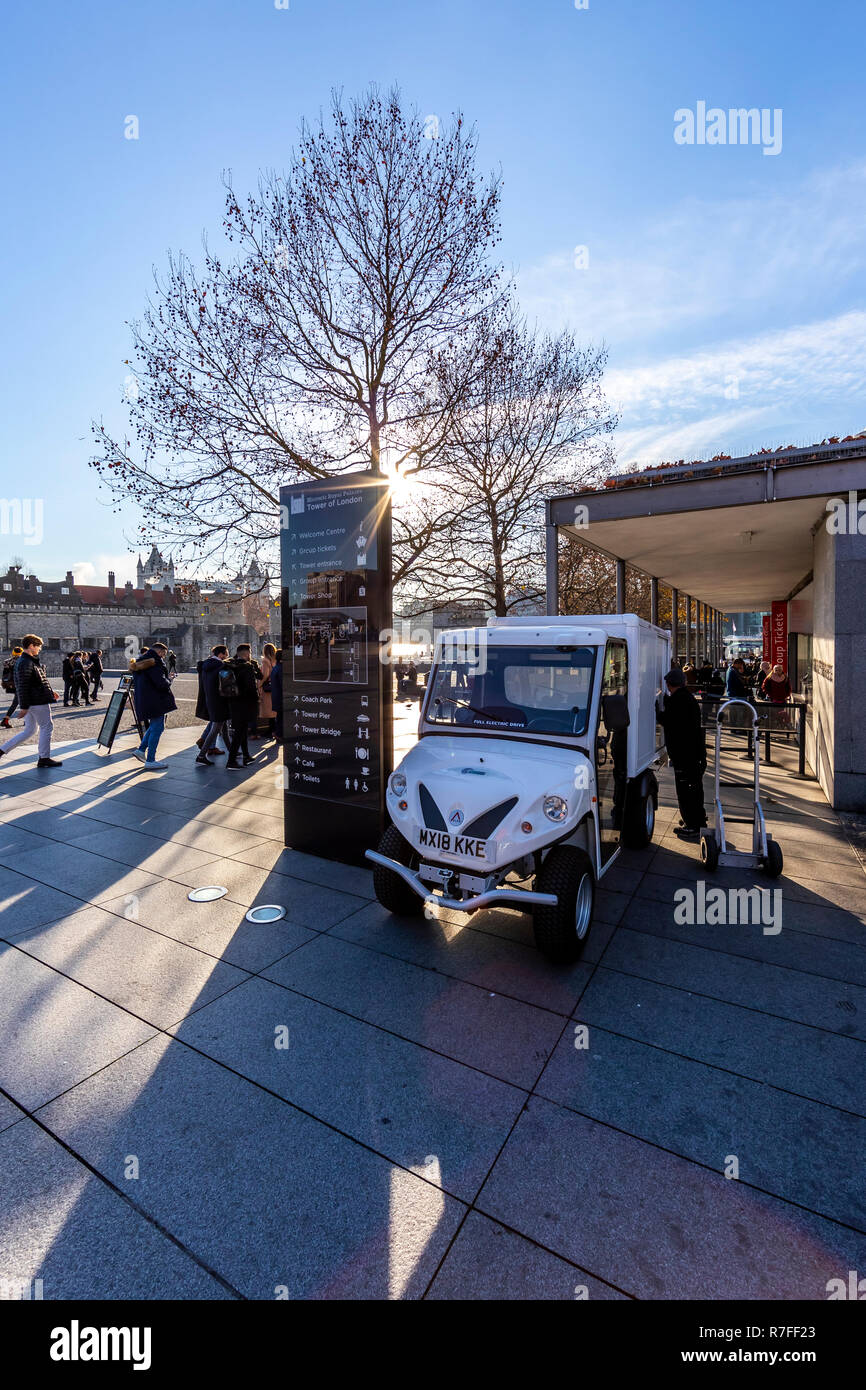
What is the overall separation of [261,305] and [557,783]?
41.2 feet

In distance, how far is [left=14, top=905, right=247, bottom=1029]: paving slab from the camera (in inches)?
159

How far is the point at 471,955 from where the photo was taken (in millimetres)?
4637

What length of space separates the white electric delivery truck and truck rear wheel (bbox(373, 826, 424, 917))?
0.01 metres

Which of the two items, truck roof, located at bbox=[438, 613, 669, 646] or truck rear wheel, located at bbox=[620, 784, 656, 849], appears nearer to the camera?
truck roof, located at bbox=[438, 613, 669, 646]

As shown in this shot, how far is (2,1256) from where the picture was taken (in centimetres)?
232

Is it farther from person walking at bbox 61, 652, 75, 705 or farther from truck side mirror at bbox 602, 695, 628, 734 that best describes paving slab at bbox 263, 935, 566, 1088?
person walking at bbox 61, 652, 75, 705

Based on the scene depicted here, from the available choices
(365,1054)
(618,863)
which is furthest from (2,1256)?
(618,863)

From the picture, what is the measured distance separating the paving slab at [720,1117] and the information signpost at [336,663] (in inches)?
139

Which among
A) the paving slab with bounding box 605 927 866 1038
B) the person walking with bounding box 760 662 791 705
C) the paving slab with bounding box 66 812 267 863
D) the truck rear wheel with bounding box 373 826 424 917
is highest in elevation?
the person walking with bounding box 760 662 791 705

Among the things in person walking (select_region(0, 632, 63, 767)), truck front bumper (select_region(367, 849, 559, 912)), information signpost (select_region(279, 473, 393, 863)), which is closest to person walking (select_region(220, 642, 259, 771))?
person walking (select_region(0, 632, 63, 767))

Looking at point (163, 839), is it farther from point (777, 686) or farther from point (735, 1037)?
point (777, 686)

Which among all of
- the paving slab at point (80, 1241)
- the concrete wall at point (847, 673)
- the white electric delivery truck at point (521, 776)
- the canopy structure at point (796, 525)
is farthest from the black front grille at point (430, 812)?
the concrete wall at point (847, 673)

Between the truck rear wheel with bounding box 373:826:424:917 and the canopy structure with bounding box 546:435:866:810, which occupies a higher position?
the canopy structure with bounding box 546:435:866:810
